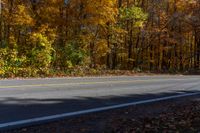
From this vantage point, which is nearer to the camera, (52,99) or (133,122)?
(133,122)

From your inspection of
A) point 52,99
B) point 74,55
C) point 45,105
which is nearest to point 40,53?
point 74,55

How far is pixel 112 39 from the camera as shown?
38406 mm

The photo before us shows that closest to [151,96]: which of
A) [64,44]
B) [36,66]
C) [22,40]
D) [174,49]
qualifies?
[36,66]

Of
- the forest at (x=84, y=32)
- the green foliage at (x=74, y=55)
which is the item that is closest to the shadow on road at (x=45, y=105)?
the forest at (x=84, y=32)

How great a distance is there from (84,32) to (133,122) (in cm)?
2572

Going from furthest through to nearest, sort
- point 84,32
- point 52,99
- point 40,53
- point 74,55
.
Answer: point 84,32, point 74,55, point 40,53, point 52,99

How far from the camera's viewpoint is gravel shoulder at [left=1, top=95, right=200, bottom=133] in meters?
8.66

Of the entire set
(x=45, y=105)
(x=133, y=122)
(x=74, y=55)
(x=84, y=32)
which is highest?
(x=84, y=32)

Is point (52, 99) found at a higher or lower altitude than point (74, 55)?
lower

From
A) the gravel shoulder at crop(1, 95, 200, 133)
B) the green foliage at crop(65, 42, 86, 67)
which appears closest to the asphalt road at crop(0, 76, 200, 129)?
the gravel shoulder at crop(1, 95, 200, 133)

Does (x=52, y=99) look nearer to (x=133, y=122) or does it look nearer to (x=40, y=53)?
(x=133, y=122)

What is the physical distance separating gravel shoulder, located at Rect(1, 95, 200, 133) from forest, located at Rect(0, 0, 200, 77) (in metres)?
13.1

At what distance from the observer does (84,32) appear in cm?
3488

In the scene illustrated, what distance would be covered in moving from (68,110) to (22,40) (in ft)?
79.4
